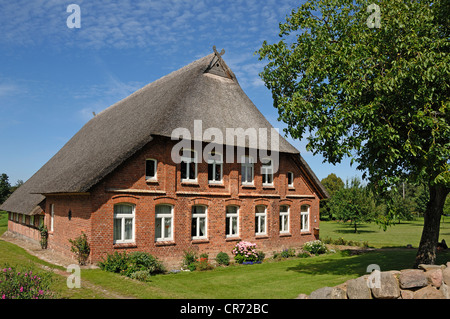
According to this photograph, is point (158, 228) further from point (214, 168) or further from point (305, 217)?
point (305, 217)

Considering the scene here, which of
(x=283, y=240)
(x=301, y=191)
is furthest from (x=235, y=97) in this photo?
(x=283, y=240)

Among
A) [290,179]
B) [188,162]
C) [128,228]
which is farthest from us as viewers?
[290,179]

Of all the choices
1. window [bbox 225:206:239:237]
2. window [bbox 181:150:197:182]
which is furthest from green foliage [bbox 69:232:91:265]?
window [bbox 225:206:239:237]

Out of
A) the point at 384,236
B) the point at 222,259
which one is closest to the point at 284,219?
the point at 222,259

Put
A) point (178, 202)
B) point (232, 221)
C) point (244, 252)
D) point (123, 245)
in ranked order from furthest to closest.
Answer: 1. point (232, 221)
2. point (244, 252)
3. point (178, 202)
4. point (123, 245)

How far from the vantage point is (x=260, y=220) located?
23844 mm

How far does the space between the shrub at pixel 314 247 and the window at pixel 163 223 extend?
10.3 meters

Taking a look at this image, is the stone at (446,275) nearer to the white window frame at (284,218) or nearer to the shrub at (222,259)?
the shrub at (222,259)

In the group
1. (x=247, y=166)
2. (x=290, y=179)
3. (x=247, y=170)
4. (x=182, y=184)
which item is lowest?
(x=182, y=184)

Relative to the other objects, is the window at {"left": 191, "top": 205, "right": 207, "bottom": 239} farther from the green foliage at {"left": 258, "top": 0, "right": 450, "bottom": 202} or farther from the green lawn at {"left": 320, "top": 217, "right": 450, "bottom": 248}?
the green lawn at {"left": 320, "top": 217, "right": 450, "bottom": 248}

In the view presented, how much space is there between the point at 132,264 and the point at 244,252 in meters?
6.98

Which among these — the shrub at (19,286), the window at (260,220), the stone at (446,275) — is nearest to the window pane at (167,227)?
the window at (260,220)

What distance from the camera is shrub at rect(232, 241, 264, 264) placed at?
A: 21.2 meters
